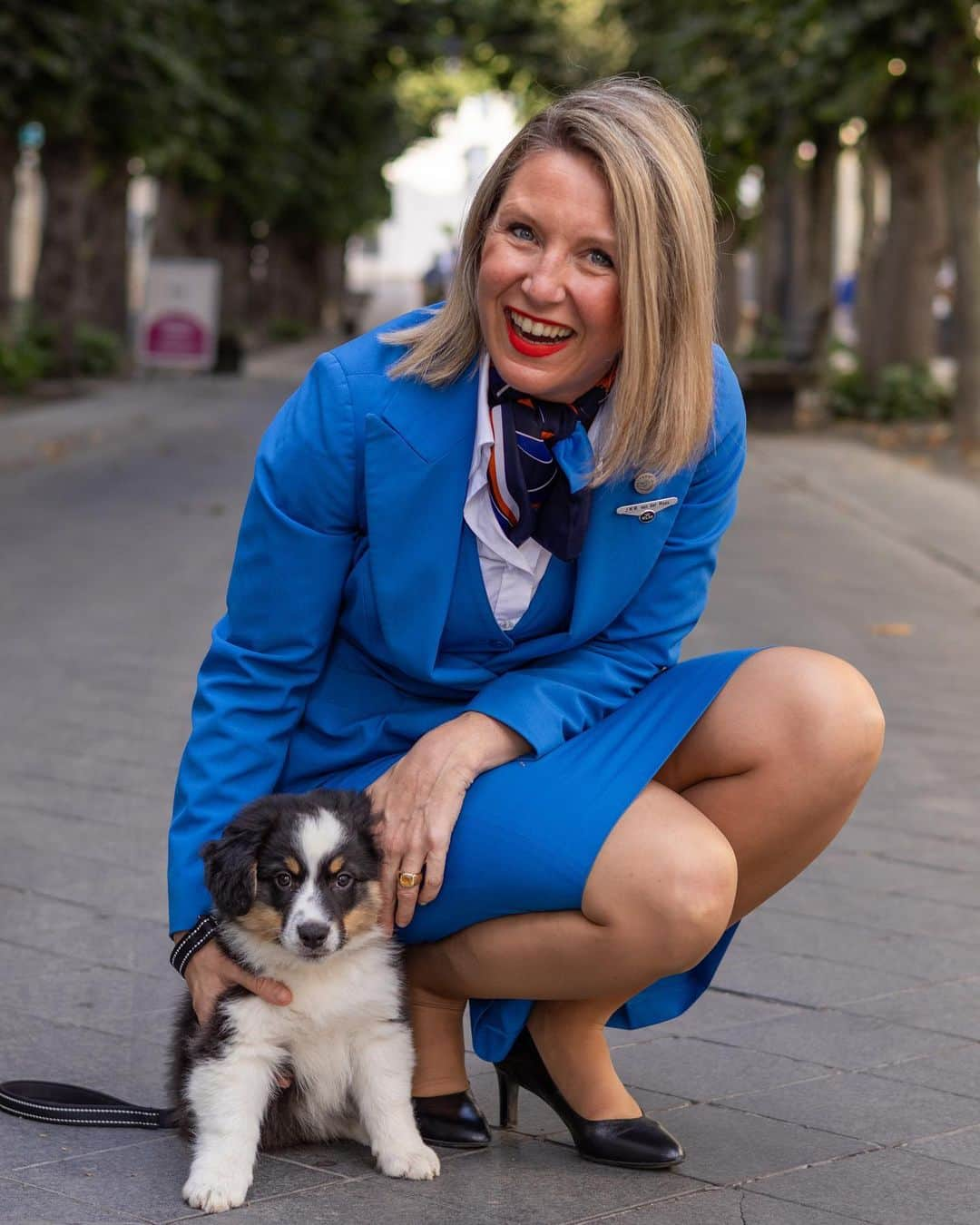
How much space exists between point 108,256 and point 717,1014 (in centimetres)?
2443

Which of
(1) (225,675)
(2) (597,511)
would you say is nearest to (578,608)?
(2) (597,511)

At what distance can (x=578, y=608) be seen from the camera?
10.6 ft

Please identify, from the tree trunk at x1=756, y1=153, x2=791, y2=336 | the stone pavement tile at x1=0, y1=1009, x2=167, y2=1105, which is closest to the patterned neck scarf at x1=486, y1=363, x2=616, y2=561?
the stone pavement tile at x1=0, y1=1009, x2=167, y2=1105

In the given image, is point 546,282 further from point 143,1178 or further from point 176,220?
point 176,220

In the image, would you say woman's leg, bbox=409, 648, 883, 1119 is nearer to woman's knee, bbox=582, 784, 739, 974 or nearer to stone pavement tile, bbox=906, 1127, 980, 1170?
woman's knee, bbox=582, 784, 739, 974

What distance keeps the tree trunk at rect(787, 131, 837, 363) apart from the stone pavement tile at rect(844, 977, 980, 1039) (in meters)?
18.7

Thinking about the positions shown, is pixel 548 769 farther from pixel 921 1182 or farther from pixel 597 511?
pixel 921 1182

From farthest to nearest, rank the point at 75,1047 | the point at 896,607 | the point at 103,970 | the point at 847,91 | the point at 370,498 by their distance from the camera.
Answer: the point at 847,91 → the point at 896,607 → the point at 103,970 → the point at 75,1047 → the point at 370,498

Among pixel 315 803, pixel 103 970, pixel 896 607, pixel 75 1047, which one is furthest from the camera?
pixel 896 607

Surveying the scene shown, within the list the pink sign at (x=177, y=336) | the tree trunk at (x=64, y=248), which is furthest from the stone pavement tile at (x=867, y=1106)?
the pink sign at (x=177, y=336)

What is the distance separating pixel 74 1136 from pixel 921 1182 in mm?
1394

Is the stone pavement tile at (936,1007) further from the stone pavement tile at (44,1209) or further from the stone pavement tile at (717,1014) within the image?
the stone pavement tile at (44,1209)

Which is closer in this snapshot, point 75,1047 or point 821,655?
point 821,655

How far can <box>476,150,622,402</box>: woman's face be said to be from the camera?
312 cm
